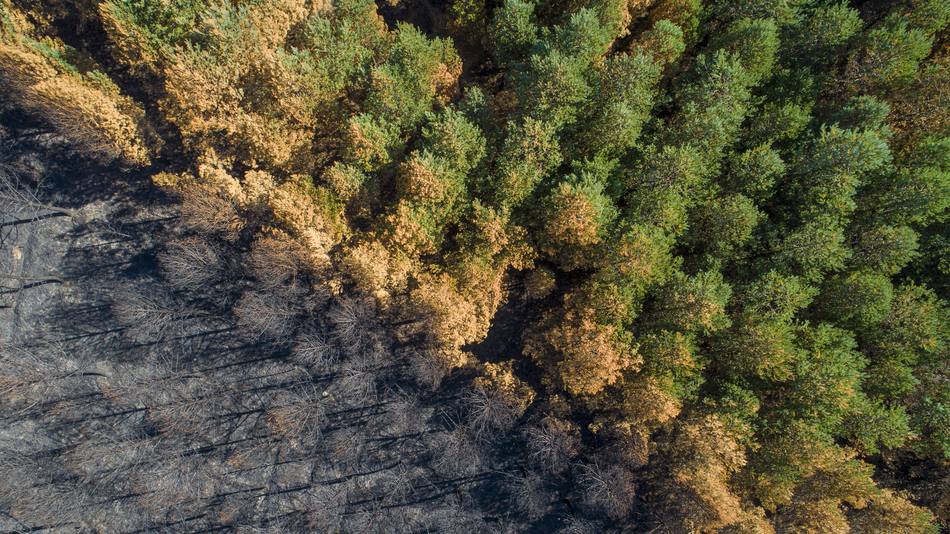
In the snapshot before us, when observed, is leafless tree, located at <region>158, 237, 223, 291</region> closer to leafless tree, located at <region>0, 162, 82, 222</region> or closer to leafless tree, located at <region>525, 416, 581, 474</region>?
leafless tree, located at <region>0, 162, 82, 222</region>

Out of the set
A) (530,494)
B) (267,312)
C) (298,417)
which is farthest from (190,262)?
(530,494)

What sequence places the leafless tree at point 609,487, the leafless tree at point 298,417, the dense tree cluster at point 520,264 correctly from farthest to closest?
the leafless tree at point 298,417
the leafless tree at point 609,487
the dense tree cluster at point 520,264

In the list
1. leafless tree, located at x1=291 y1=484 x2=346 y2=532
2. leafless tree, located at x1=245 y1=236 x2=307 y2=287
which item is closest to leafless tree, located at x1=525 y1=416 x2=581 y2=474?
leafless tree, located at x1=291 y1=484 x2=346 y2=532

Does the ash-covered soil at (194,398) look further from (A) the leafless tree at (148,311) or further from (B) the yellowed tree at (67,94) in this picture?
(B) the yellowed tree at (67,94)

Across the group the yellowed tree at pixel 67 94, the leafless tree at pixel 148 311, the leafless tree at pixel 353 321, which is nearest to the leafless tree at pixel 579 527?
the leafless tree at pixel 353 321

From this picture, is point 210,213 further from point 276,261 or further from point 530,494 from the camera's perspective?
point 530,494

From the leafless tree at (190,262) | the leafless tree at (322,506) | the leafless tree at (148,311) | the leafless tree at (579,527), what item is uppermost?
the leafless tree at (579,527)

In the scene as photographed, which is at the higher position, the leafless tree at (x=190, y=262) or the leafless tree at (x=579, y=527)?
the leafless tree at (x=579, y=527)

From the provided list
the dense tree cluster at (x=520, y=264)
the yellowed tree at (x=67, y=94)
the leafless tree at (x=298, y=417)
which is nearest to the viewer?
the dense tree cluster at (x=520, y=264)

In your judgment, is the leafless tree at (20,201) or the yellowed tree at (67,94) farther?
the leafless tree at (20,201)
